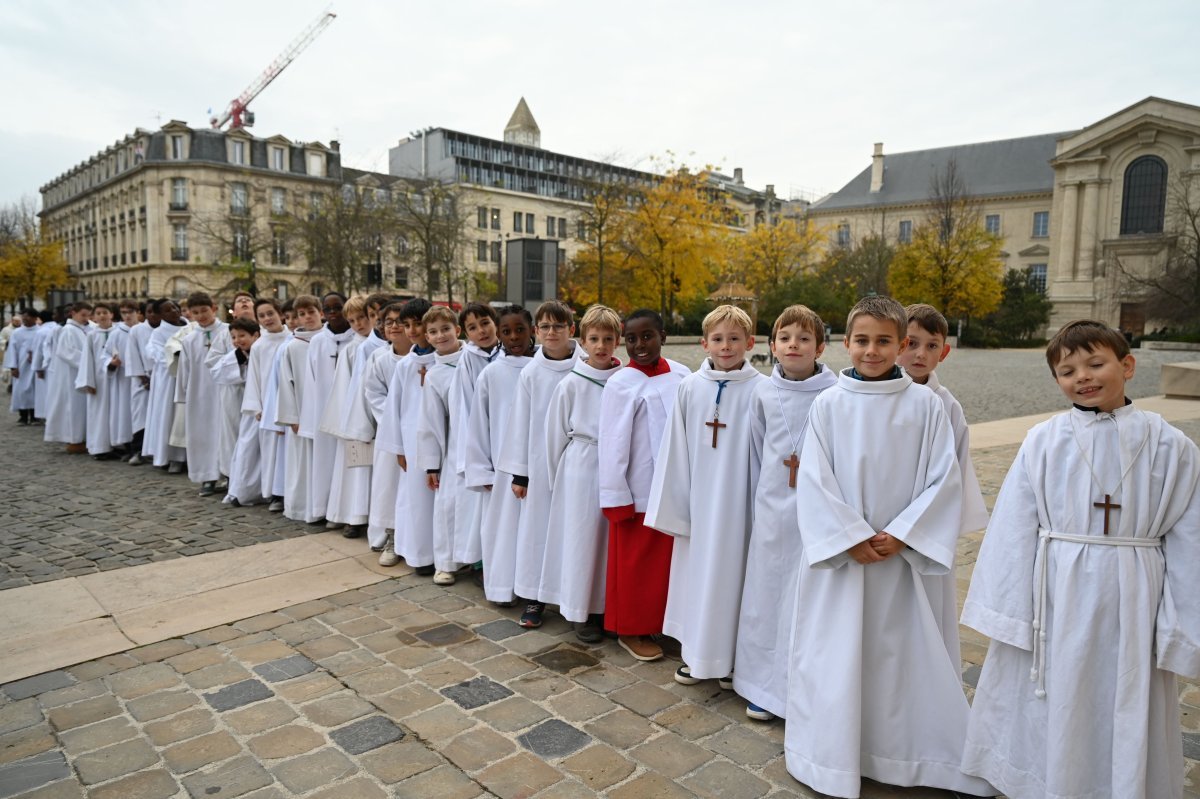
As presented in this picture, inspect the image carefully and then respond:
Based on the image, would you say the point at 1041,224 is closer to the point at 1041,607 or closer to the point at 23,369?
the point at 23,369

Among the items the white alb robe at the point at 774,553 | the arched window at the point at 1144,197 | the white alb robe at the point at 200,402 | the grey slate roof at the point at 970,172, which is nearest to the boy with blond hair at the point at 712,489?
the white alb robe at the point at 774,553

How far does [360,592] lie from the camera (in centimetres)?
598

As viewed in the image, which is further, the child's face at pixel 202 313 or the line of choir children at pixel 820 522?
the child's face at pixel 202 313

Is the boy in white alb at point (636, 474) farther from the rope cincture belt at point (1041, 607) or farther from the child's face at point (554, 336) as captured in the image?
the rope cincture belt at point (1041, 607)

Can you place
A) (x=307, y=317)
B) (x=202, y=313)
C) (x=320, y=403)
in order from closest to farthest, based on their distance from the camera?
(x=320, y=403)
(x=307, y=317)
(x=202, y=313)

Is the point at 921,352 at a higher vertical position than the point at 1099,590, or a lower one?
higher

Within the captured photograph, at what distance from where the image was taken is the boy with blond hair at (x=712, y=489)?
4.28 meters

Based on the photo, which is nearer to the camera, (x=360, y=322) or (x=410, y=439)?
(x=410, y=439)

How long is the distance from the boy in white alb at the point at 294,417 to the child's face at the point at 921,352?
239 inches

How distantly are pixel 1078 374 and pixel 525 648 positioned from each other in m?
3.39

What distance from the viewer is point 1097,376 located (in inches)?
117

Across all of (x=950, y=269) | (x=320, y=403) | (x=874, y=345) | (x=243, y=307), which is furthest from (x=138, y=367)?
(x=950, y=269)

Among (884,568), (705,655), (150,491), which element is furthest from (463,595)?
(150,491)

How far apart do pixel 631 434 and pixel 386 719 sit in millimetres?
2067
